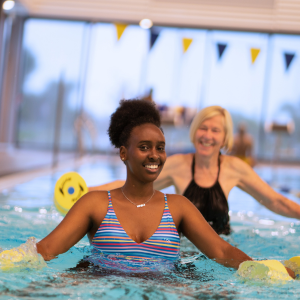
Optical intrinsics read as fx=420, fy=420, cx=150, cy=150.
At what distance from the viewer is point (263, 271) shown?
1.68m

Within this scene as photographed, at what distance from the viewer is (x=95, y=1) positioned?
11.6m

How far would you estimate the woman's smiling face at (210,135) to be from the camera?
2.80 metres

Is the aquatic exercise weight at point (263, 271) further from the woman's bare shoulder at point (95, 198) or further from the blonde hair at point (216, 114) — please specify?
the blonde hair at point (216, 114)

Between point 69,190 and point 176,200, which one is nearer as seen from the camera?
point 176,200

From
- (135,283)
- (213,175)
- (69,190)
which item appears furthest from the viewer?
(213,175)

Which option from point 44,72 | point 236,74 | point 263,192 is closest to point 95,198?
point 263,192

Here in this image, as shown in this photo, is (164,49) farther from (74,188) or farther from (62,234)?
(62,234)

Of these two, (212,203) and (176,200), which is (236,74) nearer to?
(212,203)

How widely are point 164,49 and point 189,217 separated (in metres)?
11.4

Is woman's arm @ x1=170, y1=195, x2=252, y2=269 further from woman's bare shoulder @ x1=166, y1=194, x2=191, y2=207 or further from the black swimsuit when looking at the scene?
the black swimsuit

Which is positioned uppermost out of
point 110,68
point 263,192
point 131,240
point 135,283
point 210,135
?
point 110,68

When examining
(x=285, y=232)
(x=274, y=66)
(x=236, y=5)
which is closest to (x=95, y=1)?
(x=236, y=5)

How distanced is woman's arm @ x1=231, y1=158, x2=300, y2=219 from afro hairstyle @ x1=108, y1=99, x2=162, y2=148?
45.7 inches

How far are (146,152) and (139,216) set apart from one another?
0.28 meters
